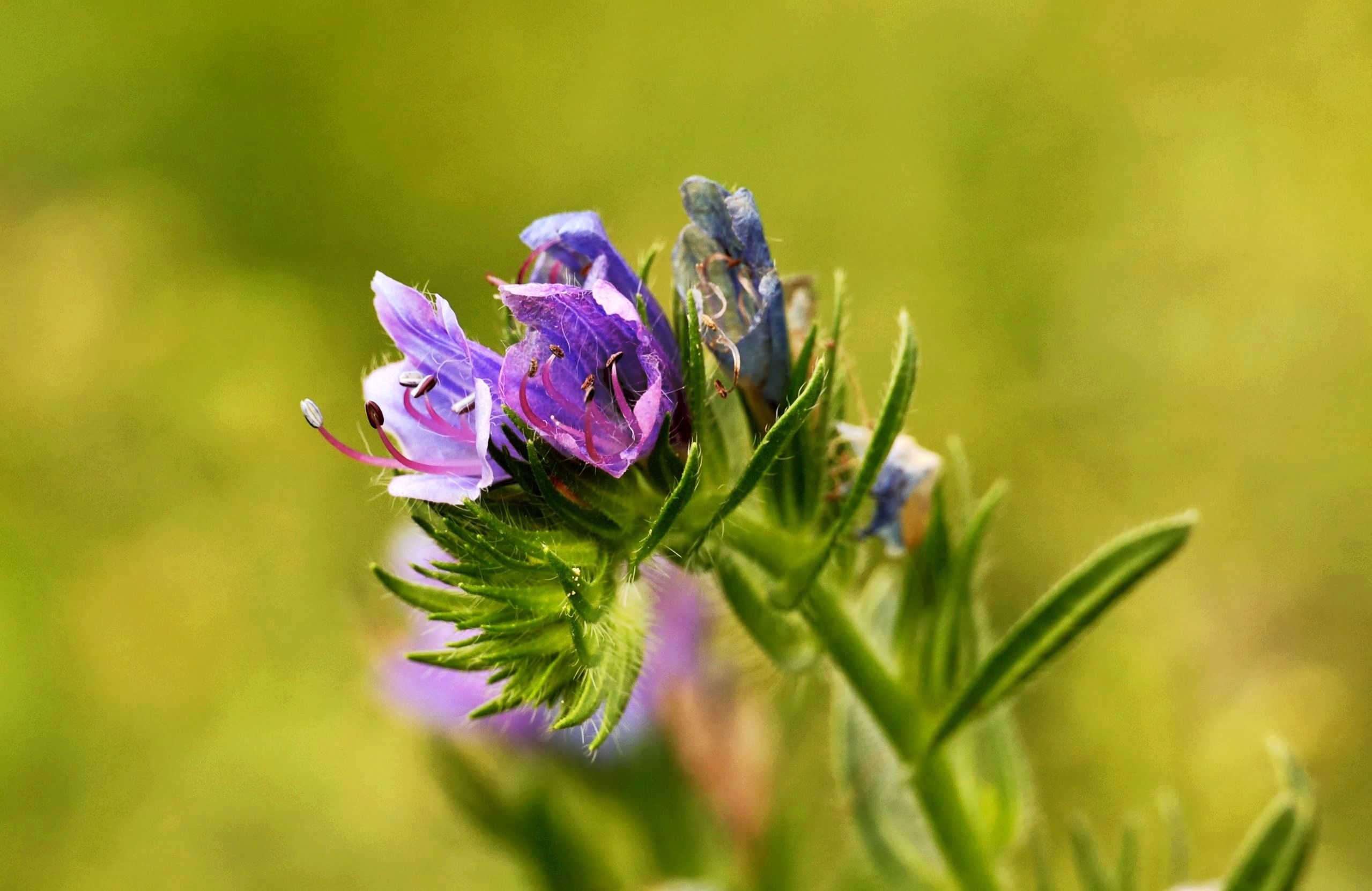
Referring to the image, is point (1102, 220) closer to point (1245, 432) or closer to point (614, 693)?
point (1245, 432)

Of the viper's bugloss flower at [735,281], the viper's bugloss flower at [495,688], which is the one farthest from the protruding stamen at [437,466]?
the viper's bugloss flower at [495,688]

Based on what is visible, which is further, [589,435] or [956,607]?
[956,607]

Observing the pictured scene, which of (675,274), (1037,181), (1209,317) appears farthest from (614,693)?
(1037,181)

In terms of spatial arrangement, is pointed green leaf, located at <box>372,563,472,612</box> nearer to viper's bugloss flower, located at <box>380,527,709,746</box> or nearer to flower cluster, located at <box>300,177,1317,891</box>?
flower cluster, located at <box>300,177,1317,891</box>

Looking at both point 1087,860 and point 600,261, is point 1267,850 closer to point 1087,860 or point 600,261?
point 1087,860

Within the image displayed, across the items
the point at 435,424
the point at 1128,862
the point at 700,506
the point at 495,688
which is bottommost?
the point at 1128,862

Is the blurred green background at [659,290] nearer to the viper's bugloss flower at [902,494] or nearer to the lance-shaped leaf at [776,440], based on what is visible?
the viper's bugloss flower at [902,494]

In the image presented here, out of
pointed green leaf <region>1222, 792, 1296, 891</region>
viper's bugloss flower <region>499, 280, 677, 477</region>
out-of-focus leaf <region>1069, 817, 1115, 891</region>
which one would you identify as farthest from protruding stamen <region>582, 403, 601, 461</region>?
pointed green leaf <region>1222, 792, 1296, 891</region>

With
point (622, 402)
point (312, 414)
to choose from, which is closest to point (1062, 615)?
point (622, 402)

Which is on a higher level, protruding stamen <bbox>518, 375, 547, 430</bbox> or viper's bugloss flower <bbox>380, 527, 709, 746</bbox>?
protruding stamen <bbox>518, 375, 547, 430</bbox>
